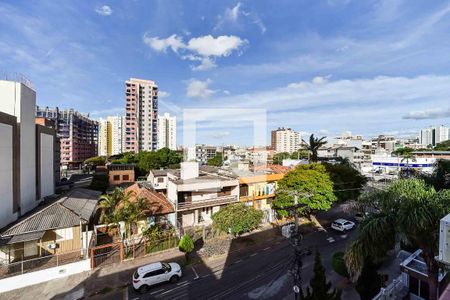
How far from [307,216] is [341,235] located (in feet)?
12.6

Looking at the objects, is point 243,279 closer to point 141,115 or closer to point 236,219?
point 236,219

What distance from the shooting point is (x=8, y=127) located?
17.8 meters

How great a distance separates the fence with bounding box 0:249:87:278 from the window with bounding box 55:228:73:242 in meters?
1.23

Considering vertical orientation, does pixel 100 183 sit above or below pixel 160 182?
below

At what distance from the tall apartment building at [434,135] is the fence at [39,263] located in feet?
580

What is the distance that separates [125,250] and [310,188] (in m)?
17.0

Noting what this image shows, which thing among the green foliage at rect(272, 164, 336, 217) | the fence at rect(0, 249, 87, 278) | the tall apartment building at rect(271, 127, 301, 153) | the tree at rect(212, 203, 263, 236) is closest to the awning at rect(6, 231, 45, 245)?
the fence at rect(0, 249, 87, 278)

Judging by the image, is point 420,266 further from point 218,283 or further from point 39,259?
point 39,259

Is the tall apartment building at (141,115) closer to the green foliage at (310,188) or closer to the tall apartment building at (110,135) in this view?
the tall apartment building at (110,135)

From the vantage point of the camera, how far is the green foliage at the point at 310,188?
22.0m

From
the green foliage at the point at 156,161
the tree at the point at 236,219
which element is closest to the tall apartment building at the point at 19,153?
the tree at the point at 236,219

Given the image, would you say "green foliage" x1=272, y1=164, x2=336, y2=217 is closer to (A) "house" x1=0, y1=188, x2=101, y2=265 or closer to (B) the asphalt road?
(B) the asphalt road

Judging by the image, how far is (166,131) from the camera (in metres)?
104

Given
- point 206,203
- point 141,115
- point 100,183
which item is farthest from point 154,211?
point 141,115
